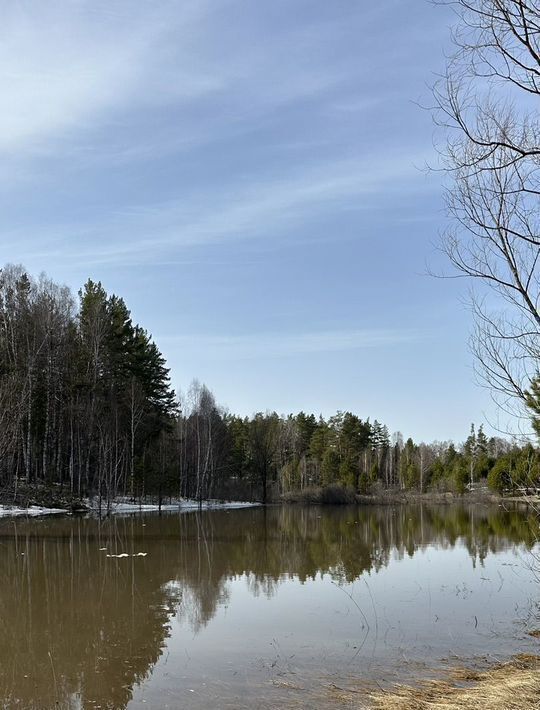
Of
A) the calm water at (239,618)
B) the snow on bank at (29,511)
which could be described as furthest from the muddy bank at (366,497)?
the calm water at (239,618)

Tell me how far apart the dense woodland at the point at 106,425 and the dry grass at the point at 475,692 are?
669 inches

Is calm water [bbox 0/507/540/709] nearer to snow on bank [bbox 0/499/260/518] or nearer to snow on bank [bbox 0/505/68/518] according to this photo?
snow on bank [bbox 0/505/68/518]

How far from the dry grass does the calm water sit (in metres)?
0.61

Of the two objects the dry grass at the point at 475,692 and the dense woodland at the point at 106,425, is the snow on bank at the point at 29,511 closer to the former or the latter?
the dense woodland at the point at 106,425

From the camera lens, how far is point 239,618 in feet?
35.4

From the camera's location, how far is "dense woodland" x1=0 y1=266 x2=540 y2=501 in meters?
37.5

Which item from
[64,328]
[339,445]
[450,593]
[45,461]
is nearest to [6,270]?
[64,328]

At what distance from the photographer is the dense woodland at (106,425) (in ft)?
123

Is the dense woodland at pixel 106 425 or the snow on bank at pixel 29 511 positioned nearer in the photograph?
the snow on bank at pixel 29 511

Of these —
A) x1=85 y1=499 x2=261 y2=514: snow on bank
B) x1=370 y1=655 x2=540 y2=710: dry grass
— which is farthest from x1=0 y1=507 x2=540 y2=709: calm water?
x1=85 y1=499 x2=261 y2=514: snow on bank

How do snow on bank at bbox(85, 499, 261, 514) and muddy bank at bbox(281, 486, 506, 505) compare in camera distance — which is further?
muddy bank at bbox(281, 486, 506, 505)

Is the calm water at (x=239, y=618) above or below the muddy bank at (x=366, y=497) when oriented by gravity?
above

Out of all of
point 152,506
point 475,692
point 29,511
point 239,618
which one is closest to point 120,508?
point 152,506

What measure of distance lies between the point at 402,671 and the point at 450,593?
19.4ft
